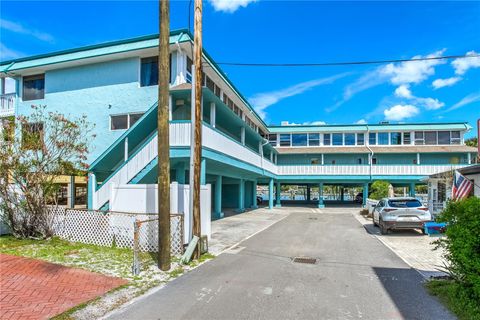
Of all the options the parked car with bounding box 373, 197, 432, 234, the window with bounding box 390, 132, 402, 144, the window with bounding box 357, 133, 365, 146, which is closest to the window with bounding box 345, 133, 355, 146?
the window with bounding box 357, 133, 365, 146

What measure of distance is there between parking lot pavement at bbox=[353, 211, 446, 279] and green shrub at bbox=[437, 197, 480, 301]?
63 cm

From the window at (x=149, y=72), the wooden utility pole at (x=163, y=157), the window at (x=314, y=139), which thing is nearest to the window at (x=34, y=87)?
the window at (x=149, y=72)

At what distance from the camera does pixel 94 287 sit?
19.7 feet

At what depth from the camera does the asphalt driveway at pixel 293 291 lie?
4.93 metres

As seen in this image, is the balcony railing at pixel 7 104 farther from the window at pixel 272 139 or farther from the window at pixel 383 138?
the window at pixel 383 138

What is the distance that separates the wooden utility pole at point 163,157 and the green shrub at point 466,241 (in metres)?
5.45

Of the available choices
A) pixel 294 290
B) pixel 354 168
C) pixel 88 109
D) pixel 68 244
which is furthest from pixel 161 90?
pixel 354 168

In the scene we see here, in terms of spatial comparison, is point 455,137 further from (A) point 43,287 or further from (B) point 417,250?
(A) point 43,287

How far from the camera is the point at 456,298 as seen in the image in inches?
208

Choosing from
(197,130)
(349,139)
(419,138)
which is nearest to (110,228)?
(197,130)

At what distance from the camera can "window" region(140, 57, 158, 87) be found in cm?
1520

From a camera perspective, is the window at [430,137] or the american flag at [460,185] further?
the window at [430,137]

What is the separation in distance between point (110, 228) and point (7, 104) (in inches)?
568

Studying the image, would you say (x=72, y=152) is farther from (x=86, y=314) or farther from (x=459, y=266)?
(x=459, y=266)
